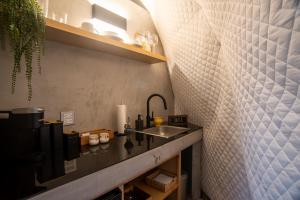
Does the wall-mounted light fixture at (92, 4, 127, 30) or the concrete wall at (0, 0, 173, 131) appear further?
the wall-mounted light fixture at (92, 4, 127, 30)

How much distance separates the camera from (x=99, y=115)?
137cm

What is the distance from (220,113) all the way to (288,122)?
725 millimetres

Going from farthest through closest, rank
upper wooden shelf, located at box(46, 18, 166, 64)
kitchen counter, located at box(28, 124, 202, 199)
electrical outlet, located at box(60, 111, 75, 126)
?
electrical outlet, located at box(60, 111, 75, 126) → upper wooden shelf, located at box(46, 18, 166, 64) → kitchen counter, located at box(28, 124, 202, 199)

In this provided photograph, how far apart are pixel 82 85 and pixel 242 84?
1.17 m

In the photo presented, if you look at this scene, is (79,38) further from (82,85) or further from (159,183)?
(159,183)

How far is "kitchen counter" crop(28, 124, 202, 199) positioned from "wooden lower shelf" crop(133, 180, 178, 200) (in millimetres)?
483

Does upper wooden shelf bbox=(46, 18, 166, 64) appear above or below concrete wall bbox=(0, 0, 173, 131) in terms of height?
above

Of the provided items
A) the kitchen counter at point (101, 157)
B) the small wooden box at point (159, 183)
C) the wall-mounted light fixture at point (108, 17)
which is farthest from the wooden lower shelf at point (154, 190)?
the wall-mounted light fixture at point (108, 17)

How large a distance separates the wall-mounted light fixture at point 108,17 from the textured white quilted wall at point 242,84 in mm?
367

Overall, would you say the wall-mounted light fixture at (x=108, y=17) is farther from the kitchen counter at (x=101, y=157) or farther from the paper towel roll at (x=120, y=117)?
the kitchen counter at (x=101, y=157)

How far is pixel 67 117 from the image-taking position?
45.0 inches

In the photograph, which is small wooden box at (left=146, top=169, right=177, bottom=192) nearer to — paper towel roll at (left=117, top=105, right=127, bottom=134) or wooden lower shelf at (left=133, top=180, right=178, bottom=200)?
wooden lower shelf at (left=133, top=180, right=178, bottom=200)

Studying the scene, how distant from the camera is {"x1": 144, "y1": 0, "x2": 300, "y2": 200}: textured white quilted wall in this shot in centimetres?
65

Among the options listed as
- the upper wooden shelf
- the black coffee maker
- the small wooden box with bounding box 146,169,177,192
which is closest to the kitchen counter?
the black coffee maker
